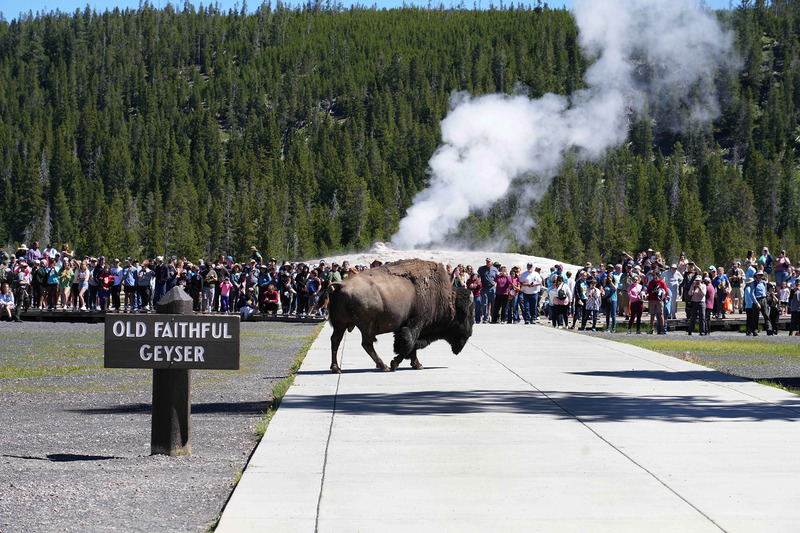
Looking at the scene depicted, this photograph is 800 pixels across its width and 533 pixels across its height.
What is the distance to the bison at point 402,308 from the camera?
512 inches

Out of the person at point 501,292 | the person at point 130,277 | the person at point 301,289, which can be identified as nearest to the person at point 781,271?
the person at point 501,292

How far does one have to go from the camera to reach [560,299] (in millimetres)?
26000

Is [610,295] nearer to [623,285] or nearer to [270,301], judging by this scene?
[623,285]

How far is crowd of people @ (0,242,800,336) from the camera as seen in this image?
980 inches

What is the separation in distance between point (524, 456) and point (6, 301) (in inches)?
899

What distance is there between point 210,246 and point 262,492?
137 metres

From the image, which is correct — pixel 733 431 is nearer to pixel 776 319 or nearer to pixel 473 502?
pixel 473 502

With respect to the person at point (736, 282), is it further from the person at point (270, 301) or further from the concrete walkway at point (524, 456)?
the concrete walkway at point (524, 456)

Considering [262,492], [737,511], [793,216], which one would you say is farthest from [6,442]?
[793,216]

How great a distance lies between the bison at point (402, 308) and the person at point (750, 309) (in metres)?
11.7

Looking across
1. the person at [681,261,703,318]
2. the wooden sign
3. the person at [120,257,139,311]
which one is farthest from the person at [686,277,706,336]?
the wooden sign

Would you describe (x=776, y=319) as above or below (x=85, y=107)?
below

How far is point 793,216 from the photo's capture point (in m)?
153

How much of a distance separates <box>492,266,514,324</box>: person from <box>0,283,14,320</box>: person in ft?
42.9
